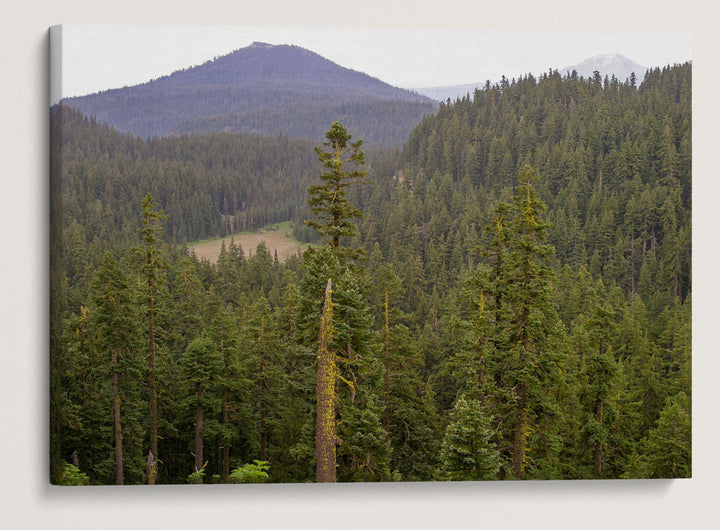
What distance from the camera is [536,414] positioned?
28.2ft

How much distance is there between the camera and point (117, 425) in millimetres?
8016

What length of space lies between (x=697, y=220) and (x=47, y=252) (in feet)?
30.1

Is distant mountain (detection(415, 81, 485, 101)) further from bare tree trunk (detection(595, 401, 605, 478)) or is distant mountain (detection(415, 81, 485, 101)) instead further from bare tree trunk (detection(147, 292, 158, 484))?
bare tree trunk (detection(595, 401, 605, 478))

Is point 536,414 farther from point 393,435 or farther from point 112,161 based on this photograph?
point 112,161

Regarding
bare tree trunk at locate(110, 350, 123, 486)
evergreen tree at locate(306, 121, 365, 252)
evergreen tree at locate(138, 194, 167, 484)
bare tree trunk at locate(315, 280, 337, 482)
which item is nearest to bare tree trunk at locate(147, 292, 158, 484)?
evergreen tree at locate(138, 194, 167, 484)

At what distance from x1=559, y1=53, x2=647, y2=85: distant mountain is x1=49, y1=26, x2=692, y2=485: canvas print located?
46 mm

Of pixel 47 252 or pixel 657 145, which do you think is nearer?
pixel 47 252

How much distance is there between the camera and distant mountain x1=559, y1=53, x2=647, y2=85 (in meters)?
8.90

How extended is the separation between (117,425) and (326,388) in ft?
9.26

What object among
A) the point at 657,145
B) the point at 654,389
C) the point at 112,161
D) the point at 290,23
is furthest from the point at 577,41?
the point at 112,161

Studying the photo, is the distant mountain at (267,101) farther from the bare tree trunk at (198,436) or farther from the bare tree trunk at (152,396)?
the bare tree trunk at (198,436)

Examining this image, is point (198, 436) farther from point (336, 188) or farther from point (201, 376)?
point (336, 188)

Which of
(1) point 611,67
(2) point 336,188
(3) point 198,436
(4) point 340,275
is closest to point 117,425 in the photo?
(3) point 198,436

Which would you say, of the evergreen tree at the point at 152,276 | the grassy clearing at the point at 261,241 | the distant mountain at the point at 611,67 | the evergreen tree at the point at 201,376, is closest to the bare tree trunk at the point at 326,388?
the grassy clearing at the point at 261,241
